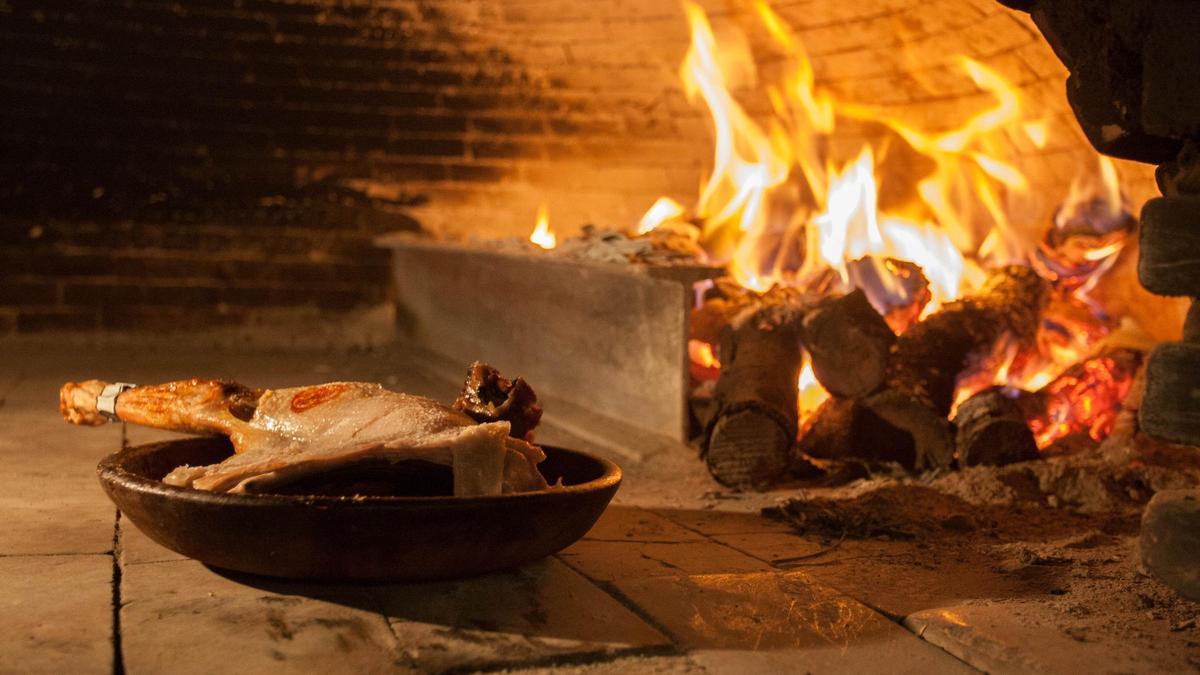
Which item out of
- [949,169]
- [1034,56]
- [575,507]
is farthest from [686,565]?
[949,169]

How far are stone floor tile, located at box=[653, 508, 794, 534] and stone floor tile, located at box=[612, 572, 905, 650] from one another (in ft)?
2.02

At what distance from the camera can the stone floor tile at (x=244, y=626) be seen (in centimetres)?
211

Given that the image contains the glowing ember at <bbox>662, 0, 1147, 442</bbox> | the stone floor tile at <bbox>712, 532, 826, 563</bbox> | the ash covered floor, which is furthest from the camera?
the glowing ember at <bbox>662, 0, 1147, 442</bbox>

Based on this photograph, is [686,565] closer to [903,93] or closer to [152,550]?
[152,550]

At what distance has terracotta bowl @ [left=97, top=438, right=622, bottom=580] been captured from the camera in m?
2.31

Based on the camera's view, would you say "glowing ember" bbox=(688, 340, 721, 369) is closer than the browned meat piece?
No

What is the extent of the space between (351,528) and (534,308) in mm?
3564

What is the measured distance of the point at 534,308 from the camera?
19.2ft

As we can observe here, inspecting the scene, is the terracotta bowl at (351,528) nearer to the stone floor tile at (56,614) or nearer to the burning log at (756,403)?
the stone floor tile at (56,614)

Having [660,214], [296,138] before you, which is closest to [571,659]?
[660,214]

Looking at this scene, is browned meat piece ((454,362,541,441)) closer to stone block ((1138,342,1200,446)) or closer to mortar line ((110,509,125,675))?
mortar line ((110,509,125,675))

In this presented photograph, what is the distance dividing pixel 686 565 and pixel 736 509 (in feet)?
3.00

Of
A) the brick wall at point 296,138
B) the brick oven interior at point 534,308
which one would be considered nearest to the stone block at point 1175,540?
the brick oven interior at point 534,308

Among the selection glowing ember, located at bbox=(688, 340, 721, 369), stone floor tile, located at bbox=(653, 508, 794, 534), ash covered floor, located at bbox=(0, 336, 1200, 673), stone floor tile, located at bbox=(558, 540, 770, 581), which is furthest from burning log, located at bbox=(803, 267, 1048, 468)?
stone floor tile, located at bbox=(558, 540, 770, 581)
